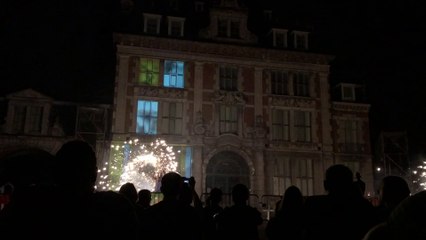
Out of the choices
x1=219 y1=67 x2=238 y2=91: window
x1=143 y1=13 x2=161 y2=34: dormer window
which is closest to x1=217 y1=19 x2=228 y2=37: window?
x1=219 y1=67 x2=238 y2=91: window

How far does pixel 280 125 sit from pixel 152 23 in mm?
10608

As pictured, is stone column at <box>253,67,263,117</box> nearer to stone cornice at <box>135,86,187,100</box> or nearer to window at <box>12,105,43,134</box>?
stone cornice at <box>135,86,187,100</box>

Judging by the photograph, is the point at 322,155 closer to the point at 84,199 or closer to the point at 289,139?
the point at 289,139

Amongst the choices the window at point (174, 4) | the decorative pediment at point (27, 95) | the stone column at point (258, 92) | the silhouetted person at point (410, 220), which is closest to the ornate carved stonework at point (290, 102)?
the stone column at point (258, 92)

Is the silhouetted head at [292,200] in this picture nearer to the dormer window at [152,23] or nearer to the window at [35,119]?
the window at [35,119]

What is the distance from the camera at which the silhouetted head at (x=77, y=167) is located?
2.53m

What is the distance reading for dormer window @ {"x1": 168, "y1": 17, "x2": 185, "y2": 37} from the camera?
83.0ft

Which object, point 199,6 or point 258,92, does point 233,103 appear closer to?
point 258,92

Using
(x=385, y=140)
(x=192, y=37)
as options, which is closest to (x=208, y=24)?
(x=192, y=37)

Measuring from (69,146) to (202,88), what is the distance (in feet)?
73.4

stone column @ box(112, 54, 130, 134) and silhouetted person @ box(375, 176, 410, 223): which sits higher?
stone column @ box(112, 54, 130, 134)

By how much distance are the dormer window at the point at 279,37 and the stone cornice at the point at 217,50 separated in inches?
29.7

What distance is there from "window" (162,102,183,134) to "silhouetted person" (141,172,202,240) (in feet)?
65.2

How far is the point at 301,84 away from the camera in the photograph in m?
26.7
